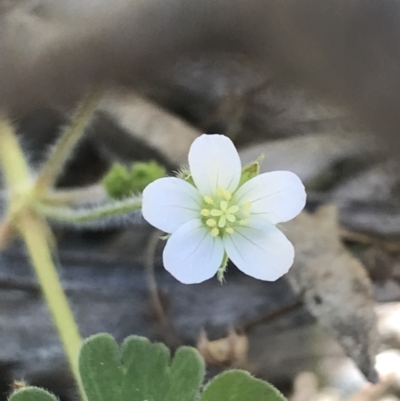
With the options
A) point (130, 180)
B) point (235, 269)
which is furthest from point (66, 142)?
point (235, 269)

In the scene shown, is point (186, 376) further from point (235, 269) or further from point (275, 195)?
point (235, 269)

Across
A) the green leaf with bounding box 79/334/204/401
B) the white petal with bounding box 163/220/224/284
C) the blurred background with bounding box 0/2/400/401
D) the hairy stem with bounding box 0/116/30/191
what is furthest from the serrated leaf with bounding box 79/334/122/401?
the hairy stem with bounding box 0/116/30/191

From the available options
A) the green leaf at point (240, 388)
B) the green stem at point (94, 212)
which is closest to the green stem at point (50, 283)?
the green stem at point (94, 212)

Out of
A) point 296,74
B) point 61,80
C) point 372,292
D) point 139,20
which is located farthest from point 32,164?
point 372,292

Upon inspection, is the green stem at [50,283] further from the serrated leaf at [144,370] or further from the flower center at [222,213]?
the flower center at [222,213]

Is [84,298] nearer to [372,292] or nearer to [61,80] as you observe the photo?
[61,80]
